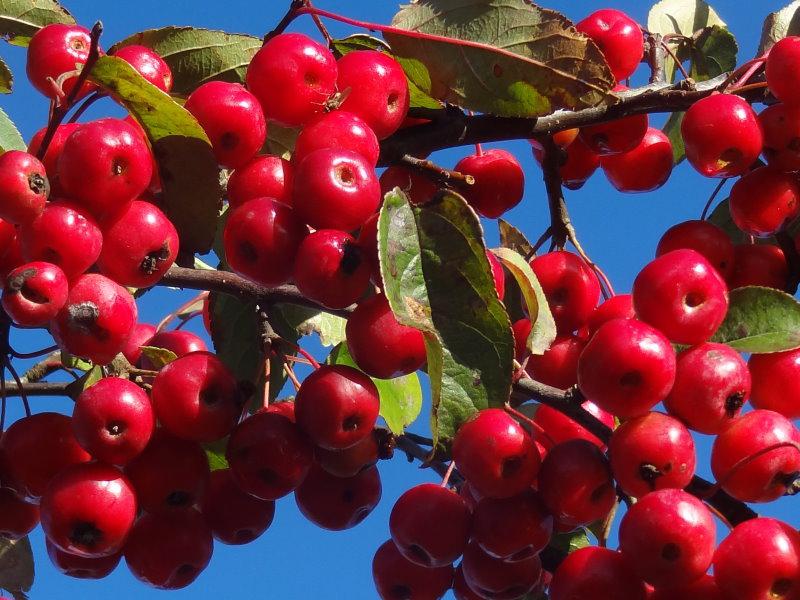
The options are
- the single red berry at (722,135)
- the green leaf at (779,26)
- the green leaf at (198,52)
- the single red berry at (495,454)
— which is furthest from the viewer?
the green leaf at (779,26)

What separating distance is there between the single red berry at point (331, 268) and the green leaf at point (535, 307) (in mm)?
337

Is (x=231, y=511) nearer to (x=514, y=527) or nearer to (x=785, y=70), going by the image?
(x=514, y=527)

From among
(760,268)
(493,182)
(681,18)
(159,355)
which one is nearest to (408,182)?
(493,182)

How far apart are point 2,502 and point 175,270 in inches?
21.0

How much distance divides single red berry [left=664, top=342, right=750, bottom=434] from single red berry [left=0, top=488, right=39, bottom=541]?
46.2 inches

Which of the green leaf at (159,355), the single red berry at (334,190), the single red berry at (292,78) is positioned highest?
the single red berry at (292,78)

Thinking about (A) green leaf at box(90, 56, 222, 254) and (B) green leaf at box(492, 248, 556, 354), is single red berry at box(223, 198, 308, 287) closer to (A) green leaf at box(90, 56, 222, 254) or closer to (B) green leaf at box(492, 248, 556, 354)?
(A) green leaf at box(90, 56, 222, 254)

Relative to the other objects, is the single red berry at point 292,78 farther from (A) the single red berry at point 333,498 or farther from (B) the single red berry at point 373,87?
(A) the single red berry at point 333,498

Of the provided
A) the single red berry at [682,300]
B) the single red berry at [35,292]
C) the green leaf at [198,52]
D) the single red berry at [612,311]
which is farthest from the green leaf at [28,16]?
the single red berry at [682,300]

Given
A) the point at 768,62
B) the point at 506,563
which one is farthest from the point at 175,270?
the point at 768,62

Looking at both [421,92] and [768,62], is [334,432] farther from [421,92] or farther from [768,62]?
[768,62]

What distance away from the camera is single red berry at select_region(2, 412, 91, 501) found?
2.04 m

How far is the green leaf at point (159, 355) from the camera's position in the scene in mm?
2293

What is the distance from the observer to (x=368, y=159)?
211cm
